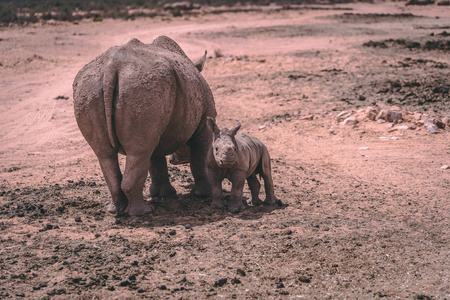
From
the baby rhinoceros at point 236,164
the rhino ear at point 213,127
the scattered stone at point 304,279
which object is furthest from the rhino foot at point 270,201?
the scattered stone at point 304,279

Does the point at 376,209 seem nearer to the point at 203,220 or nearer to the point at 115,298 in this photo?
the point at 203,220

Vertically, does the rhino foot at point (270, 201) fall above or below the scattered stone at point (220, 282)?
below

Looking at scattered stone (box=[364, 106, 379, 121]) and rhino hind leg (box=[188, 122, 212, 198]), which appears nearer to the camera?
rhino hind leg (box=[188, 122, 212, 198])

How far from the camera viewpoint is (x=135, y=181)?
289 inches

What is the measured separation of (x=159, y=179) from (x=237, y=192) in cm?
151

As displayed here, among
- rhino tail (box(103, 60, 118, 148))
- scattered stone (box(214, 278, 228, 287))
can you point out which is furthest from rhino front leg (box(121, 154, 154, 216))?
scattered stone (box(214, 278, 228, 287))

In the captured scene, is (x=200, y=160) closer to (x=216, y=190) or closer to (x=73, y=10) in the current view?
(x=216, y=190)

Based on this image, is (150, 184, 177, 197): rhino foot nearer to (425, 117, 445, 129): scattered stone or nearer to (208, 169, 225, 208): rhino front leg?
(208, 169, 225, 208): rhino front leg

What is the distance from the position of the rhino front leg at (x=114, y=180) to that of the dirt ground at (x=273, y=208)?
8.1 inches

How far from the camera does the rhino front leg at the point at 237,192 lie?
755 centimetres

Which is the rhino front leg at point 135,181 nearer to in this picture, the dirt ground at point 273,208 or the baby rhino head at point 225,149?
the dirt ground at point 273,208

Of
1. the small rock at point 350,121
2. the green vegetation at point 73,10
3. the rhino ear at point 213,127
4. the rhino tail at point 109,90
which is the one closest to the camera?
the rhino tail at point 109,90

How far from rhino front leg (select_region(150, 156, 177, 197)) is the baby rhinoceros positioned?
1.04m

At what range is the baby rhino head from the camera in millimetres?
7117
